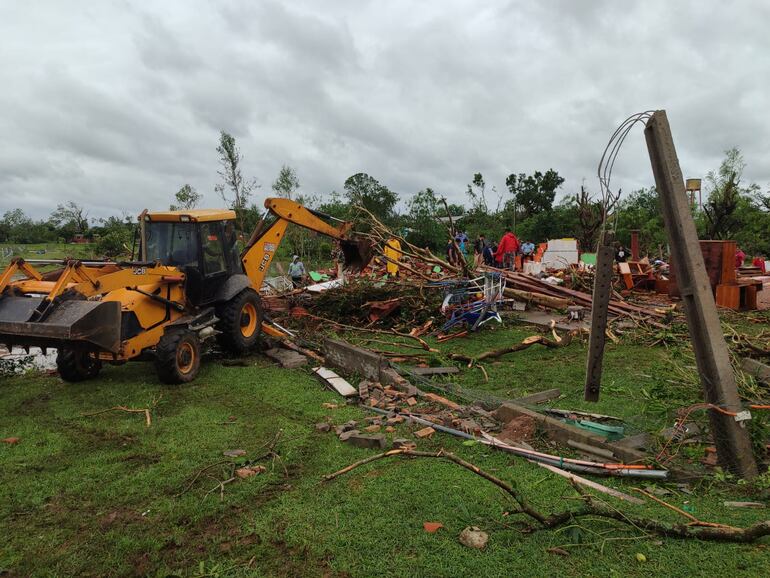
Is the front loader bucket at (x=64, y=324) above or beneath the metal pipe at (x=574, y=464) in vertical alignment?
above

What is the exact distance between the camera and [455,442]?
16.0 ft

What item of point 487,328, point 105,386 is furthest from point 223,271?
point 487,328

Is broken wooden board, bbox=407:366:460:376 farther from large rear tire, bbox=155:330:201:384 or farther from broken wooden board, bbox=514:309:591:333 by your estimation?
broken wooden board, bbox=514:309:591:333

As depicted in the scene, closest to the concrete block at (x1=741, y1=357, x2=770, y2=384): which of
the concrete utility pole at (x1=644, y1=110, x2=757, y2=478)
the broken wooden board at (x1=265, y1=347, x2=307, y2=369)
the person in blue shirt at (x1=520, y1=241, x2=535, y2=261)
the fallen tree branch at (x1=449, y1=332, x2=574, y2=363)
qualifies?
the concrete utility pole at (x1=644, y1=110, x2=757, y2=478)

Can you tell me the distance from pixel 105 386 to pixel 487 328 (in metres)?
7.39

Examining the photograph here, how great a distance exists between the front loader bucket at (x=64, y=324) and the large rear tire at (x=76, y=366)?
1.01 meters

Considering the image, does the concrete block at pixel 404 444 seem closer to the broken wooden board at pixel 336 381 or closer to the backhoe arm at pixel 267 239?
the broken wooden board at pixel 336 381

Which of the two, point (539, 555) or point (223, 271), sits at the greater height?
point (223, 271)

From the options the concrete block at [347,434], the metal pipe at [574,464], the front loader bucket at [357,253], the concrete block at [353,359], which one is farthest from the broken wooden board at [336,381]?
the front loader bucket at [357,253]

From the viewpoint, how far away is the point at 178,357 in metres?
7.13

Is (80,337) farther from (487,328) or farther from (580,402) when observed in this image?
(487,328)

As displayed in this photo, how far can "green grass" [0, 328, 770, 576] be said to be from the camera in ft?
9.87

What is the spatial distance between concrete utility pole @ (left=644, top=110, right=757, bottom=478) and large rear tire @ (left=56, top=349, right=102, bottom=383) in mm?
7214

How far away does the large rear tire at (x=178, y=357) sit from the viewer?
6.89 metres
